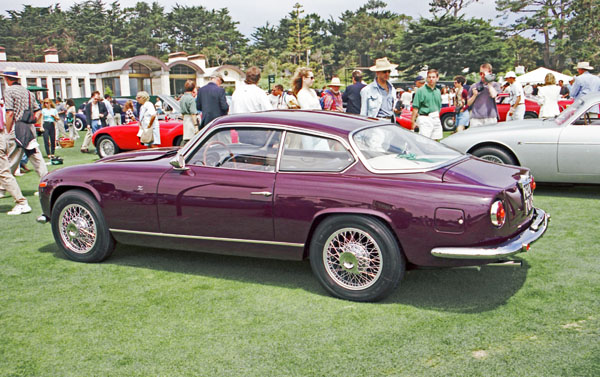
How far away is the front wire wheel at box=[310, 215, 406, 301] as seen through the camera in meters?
4.18

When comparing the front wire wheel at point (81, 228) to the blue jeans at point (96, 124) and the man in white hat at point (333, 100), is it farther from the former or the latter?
the blue jeans at point (96, 124)

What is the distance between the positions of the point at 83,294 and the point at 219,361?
181cm

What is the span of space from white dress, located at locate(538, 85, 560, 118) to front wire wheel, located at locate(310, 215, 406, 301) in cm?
932

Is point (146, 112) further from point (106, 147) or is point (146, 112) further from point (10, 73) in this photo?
point (10, 73)

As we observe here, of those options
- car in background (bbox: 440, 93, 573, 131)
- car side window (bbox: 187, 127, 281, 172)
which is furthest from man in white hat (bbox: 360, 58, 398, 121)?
car in background (bbox: 440, 93, 573, 131)

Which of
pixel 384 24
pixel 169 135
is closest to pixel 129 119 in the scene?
pixel 169 135

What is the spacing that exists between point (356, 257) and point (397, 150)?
3.39 feet

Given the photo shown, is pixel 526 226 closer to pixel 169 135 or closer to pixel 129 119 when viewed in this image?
pixel 169 135

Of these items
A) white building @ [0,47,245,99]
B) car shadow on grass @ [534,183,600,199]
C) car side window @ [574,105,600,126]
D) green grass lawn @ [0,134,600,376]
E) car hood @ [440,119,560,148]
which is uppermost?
white building @ [0,47,245,99]

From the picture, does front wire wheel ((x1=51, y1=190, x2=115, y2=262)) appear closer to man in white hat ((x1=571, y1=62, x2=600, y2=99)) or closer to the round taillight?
the round taillight

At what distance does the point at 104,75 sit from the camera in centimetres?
6175

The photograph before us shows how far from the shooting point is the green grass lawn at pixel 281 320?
11.3 feet

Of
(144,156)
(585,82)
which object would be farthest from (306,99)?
(585,82)

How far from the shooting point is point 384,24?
121 metres
